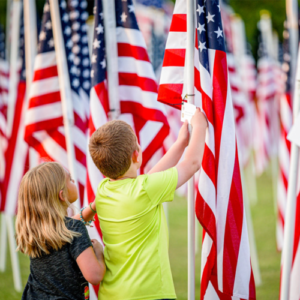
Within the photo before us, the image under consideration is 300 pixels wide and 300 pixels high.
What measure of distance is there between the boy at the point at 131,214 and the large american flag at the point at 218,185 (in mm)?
511

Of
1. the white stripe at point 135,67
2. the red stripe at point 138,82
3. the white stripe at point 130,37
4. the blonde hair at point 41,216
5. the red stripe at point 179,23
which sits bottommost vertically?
the blonde hair at point 41,216

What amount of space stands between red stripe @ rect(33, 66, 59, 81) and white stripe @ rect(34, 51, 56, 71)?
1.4 inches

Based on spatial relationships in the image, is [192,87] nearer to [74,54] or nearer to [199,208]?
[199,208]

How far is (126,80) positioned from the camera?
404 cm

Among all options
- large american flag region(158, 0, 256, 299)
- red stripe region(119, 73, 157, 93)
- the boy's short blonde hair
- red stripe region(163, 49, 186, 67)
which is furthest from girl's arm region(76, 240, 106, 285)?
red stripe region(119, 73, 157, 93)

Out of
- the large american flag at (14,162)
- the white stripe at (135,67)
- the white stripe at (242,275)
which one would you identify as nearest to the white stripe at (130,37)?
the white stripe at (135,67)

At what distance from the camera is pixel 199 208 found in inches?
114

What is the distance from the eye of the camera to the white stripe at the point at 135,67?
3918mm

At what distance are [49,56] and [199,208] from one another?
2729 mm

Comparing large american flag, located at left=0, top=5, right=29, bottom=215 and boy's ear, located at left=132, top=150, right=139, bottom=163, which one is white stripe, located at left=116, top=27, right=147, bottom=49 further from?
large american flag, located at left=0, top=5, right=29, bottom=215

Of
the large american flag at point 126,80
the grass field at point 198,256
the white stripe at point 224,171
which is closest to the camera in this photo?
the white stripe at point 224,171

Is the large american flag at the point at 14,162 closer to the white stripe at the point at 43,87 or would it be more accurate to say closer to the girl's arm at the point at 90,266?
the white stripe at the point at 43,87

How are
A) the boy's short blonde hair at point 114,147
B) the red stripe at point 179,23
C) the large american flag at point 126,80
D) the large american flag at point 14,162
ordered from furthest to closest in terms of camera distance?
the large american flag at point 14,162
the large american flag at point 126,80
the red stripe at point 179,23
the boy's short blonde hair at point 114,147

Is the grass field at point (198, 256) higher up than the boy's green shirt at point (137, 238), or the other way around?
the boy's green shirt at point (137, 238)
